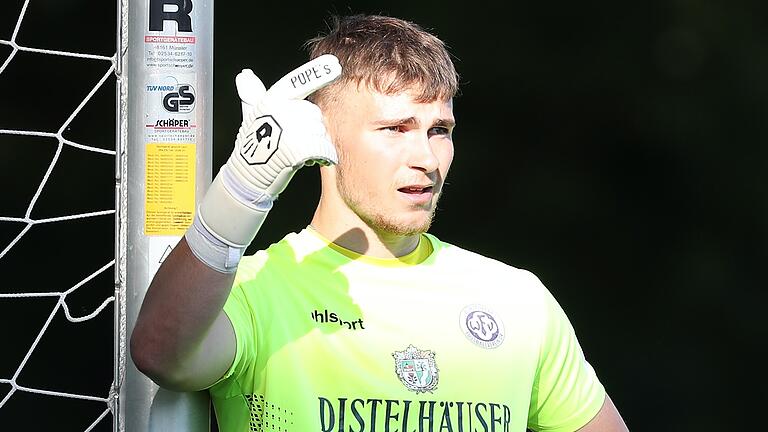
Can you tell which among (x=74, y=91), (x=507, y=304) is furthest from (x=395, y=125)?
(x=74, y=91)

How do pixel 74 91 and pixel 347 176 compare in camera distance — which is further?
pixel 74 91

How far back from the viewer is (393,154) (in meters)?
2.04

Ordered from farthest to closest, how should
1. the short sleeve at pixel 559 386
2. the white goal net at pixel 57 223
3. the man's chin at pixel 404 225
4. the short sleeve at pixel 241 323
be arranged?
the white goal net at pixel 57 223 → the short sleeve at pixel 559 386 → the man's chin at pixel 404 225 → the short sleeve at pixel 241 323

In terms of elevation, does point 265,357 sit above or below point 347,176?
below

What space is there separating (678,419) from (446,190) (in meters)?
1.58

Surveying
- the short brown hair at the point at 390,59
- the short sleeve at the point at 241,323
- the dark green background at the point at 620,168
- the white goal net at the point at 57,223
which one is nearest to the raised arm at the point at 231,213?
the short sleeve at the point at 241,323

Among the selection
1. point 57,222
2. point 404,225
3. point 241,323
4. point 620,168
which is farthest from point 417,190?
point 620,168

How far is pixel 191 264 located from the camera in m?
1.70

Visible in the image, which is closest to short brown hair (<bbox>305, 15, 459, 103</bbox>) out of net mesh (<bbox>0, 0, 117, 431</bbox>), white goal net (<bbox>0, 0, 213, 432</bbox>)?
white goal net (<bbox>0, 0, 213, 432</bbox>)

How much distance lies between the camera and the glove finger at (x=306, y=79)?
1723 mm

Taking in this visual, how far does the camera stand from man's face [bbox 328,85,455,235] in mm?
2037

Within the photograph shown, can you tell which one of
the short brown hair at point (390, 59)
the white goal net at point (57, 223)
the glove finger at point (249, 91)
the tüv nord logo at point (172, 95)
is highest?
the short brown hair at point (390, 59)

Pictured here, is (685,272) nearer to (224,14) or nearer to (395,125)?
(224,14)

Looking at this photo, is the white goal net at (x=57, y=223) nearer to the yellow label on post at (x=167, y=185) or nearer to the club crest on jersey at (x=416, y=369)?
the yellow label on post at (x=167, y=185)
